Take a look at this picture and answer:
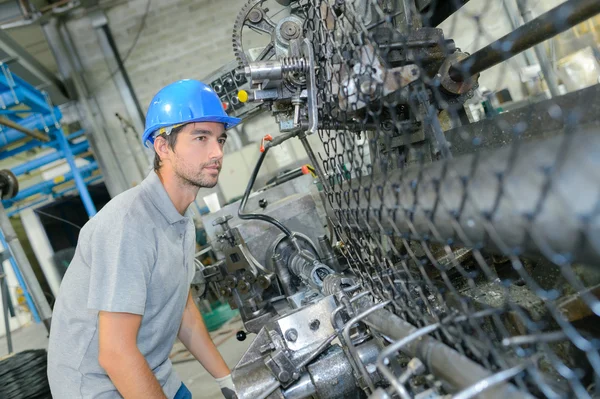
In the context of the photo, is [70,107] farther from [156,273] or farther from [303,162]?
[156,273]

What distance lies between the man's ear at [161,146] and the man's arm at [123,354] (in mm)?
679

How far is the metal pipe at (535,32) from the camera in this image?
0.80 metres

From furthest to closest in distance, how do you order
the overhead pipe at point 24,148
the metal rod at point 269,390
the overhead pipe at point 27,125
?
the overhead pipe at point 24,148
the overhead pipe at point 27,125
the metal rod at point 269,390

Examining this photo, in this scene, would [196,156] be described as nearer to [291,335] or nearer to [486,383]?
[291,335]

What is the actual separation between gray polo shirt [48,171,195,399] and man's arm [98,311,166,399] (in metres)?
0.05

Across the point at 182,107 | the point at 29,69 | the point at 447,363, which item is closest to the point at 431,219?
the point at 447,363

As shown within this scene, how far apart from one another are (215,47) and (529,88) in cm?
483

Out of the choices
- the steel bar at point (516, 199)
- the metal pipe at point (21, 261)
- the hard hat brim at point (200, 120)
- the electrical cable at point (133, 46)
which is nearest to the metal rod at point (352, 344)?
the steel bar at point (516, 199)

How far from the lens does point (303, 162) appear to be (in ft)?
18.5

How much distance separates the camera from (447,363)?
664 millimetres

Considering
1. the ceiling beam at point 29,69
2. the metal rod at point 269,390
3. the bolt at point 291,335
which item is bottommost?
the metal rod at point 269,390

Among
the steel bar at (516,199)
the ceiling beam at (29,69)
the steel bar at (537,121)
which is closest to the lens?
the steel bar at (516,199)

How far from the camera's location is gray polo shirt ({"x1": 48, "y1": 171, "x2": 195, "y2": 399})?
1.33 meters

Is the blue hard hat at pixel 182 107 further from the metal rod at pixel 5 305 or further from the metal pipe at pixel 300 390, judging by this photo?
the metal rod at pixel 5 305
